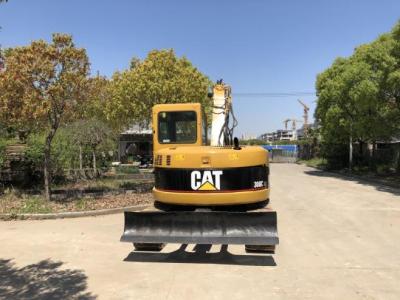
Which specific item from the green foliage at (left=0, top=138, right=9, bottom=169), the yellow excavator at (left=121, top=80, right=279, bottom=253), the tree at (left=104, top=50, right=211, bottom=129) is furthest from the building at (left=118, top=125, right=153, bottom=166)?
the yellow excavator at (left=121, top=80, right=279, bottom=253)

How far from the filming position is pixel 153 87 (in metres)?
17.9

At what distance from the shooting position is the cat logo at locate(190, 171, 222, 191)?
24.4ft

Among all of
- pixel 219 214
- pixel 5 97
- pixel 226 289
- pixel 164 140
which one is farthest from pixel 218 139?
pixel 5 97

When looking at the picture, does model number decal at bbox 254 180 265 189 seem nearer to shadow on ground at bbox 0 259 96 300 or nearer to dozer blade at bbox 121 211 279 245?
dozer blade at bbox 121 211 279 245

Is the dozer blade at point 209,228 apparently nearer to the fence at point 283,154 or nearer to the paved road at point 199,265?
the paved road at point 199,265

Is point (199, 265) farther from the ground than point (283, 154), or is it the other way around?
point (283, 154)

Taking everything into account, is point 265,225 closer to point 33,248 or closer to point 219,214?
point 219,214

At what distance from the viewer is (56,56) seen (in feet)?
43.0

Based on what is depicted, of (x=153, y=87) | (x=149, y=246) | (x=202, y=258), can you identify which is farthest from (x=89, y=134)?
(x=202, y=258)

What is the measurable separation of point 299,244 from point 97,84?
8.31 m

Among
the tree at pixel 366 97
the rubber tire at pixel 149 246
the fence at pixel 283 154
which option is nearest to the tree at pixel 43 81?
the rubber tire at pixel 149 246

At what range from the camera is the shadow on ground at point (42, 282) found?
602 centimetres

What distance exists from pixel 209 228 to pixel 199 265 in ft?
2.07

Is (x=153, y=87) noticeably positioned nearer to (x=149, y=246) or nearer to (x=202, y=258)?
(x=149, y=246)
